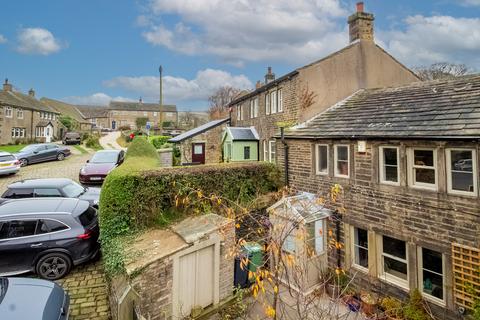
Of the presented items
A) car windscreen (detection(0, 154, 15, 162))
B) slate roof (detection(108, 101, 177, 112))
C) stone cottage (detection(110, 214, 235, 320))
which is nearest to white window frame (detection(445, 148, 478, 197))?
stone cottage (detection(110, 214, 235, 320))

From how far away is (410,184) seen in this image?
8305 mm

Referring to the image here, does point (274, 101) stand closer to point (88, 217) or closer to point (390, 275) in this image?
point (390, 275)

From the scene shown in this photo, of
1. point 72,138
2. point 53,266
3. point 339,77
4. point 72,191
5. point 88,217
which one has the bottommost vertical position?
point 53,266

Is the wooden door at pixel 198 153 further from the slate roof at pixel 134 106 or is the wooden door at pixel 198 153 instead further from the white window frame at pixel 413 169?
the slate roof at pixel 134 106

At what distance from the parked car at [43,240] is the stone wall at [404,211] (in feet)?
27.6

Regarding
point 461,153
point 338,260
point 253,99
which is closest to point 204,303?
point 338,260

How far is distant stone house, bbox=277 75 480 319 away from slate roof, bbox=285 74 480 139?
0.03 m

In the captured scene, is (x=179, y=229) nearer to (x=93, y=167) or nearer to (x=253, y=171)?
(x=253, y=171)

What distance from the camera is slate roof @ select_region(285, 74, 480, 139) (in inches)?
306

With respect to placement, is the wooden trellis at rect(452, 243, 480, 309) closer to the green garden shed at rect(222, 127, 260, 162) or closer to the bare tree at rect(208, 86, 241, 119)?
the green garden shed at rect(222, 127, 260, 162)

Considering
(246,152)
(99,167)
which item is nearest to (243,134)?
(246,152)

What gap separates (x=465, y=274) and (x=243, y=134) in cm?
1529

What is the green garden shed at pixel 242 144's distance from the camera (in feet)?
65.8

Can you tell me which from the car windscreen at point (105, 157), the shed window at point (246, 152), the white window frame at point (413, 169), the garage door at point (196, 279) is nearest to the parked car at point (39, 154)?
the car windscreen at point (105, 157)
